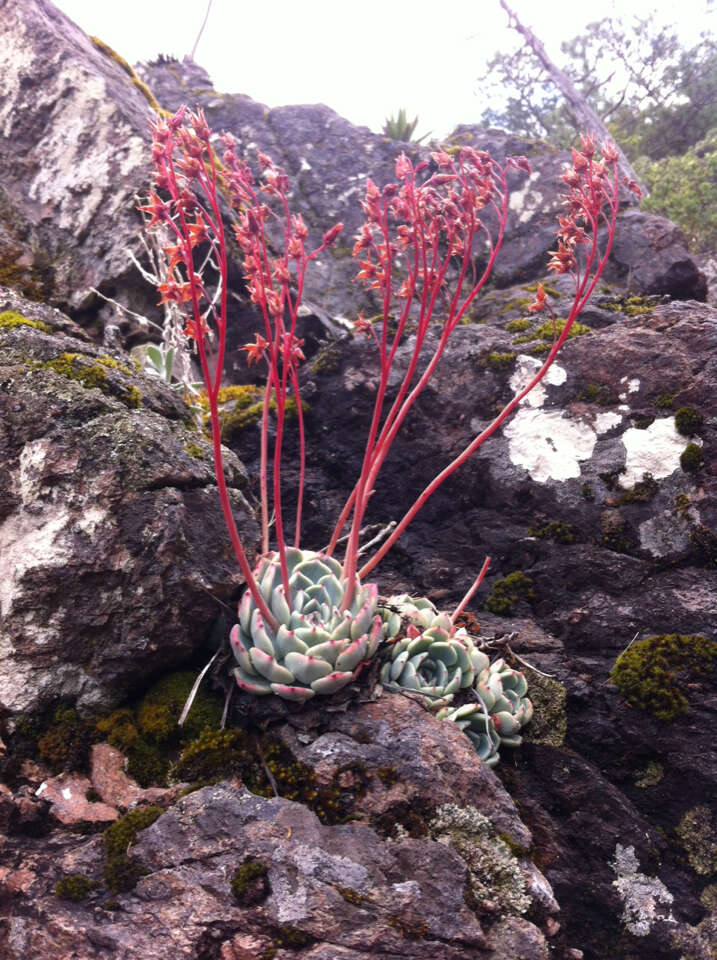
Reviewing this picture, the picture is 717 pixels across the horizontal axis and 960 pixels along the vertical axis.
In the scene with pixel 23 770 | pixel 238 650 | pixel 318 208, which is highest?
pixel 318 208

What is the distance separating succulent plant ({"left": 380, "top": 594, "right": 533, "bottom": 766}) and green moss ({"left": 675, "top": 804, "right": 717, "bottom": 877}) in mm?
662

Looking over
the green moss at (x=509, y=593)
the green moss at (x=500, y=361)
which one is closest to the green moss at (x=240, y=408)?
the green moss at (x=500, y=361)

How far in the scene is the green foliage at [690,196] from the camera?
8.62 metres

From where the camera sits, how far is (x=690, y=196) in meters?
8.66

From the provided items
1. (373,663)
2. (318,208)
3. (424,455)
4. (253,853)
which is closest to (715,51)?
(318,208)

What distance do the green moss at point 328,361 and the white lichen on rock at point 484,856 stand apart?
280 cm

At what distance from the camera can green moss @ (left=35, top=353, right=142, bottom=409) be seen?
275cm

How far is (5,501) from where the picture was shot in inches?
98.8

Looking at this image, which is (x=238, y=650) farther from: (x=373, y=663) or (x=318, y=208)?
(x=318, y=208)

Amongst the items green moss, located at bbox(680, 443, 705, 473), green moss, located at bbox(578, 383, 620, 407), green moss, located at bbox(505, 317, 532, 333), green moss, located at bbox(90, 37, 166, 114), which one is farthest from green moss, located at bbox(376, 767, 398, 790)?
green moss, located at bbox(90, 37, 166, 114)

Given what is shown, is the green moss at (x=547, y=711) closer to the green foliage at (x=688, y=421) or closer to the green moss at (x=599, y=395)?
the green foliage at (x=688, y=421)

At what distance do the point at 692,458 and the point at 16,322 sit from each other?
3.15 metres

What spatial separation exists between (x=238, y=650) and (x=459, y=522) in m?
1.63

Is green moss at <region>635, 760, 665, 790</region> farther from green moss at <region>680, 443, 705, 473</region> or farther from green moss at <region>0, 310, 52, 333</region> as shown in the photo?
green moss at <region>0, 310, 52, 333</region>
